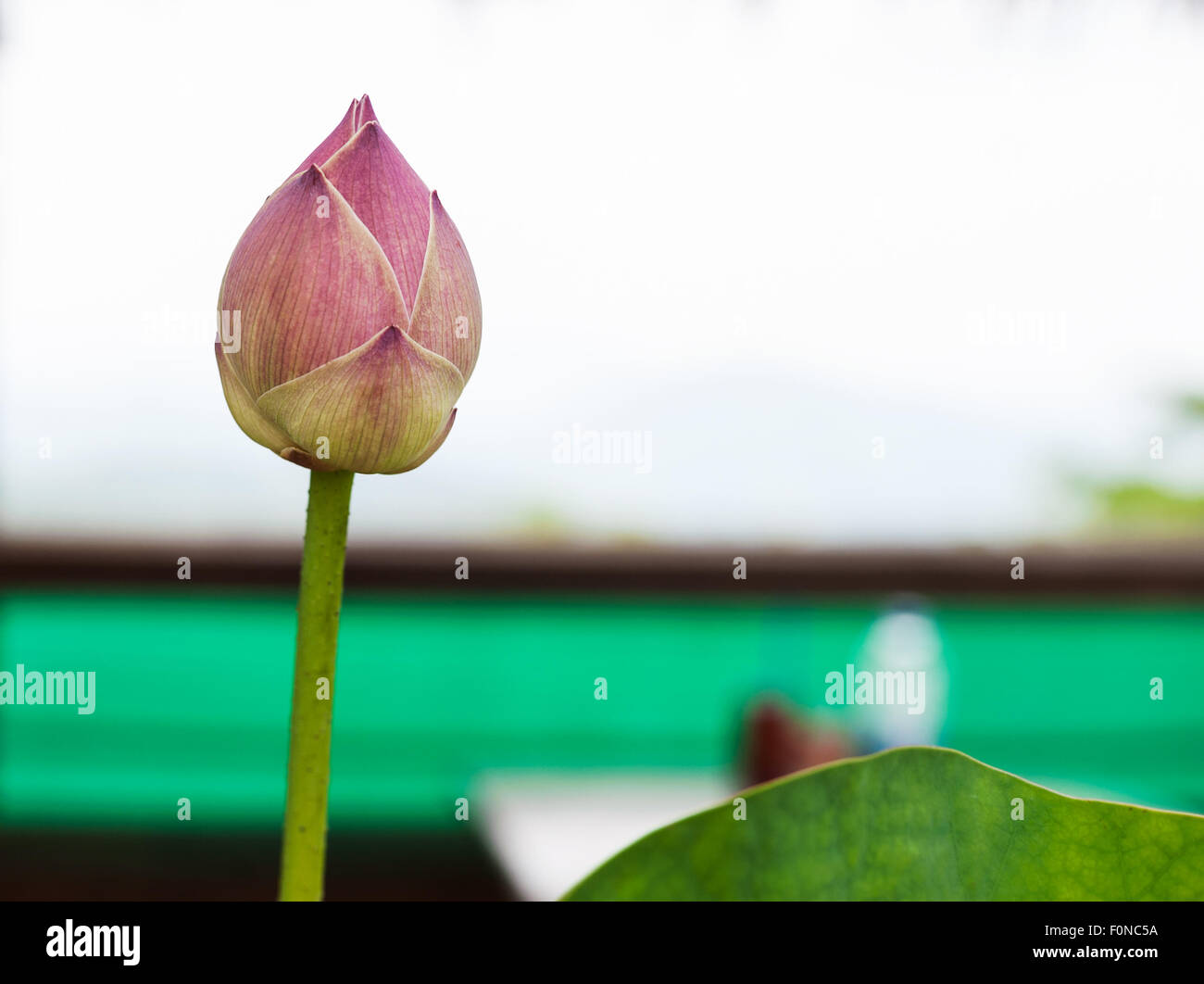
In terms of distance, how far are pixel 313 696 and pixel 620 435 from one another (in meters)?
0.78

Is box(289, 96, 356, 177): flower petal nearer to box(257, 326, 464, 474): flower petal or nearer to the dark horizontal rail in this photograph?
box(257, 326, 464, 474): flower petal

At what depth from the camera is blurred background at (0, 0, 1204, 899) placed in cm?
162

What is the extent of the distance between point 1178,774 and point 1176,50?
228 cm

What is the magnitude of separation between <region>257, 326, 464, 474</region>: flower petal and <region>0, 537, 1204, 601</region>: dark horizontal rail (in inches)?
71.1

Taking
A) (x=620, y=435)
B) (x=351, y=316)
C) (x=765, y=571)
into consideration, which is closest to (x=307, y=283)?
(x=351, y=316)

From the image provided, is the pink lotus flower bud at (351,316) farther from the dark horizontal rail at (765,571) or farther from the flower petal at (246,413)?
the dark horizontal rail at (765,571)

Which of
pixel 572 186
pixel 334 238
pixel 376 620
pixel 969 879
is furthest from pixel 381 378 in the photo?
pixel 572 186

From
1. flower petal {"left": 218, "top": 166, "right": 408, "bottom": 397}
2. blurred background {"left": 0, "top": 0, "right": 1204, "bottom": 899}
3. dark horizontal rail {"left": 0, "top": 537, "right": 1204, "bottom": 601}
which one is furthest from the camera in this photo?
dark horizontal rail {"left": 0, "top": 537, "right": 1204, "bottom": 601}

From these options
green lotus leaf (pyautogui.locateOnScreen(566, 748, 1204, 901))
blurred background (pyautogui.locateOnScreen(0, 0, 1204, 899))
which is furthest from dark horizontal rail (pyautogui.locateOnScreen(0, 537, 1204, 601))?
green lotus leaf (pyautogui.locateOnScreen(566, 748, 1204, 901))

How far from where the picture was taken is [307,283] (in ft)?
0.38

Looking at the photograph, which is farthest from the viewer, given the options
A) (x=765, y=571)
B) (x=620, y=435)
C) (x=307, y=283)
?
(x=765, y=571)

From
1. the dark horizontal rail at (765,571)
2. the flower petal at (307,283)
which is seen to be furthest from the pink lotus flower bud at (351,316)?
the dark horizontal rail at (765,571)

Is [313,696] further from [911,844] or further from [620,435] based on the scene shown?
[620,435]

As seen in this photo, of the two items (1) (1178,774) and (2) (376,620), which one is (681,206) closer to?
(2) (376,620)
